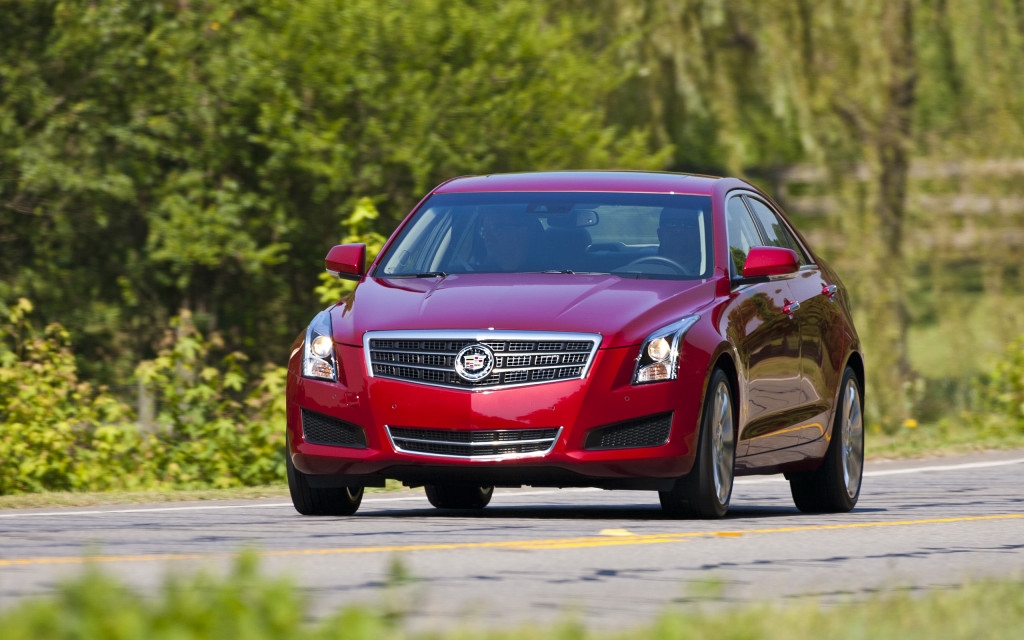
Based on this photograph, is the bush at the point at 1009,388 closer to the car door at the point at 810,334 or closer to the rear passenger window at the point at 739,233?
the car door at the point at 810,334

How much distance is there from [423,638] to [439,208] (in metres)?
6.01

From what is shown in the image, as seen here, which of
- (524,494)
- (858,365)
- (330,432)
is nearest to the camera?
(330,432)

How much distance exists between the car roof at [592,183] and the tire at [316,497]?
1.84 metres

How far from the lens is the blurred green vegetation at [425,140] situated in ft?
74.7

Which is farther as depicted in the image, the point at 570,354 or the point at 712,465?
the point at 712,465

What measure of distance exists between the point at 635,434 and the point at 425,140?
595 inches

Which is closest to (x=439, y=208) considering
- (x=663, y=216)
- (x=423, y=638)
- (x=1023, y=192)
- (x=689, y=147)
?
(x=663, y=216)

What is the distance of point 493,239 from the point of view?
10469mm

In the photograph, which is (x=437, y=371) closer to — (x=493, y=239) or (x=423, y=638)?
(x=493, y=239)

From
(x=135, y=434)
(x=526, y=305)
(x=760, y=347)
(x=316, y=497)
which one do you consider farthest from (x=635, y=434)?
(x=135, y=434)

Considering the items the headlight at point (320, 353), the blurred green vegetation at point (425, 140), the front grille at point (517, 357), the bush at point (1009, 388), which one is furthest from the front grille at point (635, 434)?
the blurred green vegetation at point (425, 140)

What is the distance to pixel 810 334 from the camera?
11.0m

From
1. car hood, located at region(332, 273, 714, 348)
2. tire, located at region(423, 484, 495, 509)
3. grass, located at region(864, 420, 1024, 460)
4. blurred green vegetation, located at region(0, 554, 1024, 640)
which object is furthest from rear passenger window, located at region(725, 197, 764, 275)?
grass, located at region(864, 420, 1024, 460)

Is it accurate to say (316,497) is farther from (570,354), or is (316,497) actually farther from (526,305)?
(570,354)
